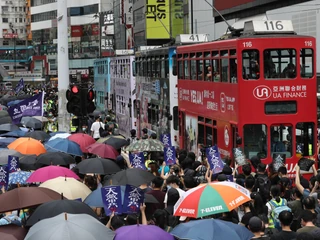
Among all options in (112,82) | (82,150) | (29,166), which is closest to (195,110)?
(82,150)

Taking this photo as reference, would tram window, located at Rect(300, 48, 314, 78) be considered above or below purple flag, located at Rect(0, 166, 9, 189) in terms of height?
above

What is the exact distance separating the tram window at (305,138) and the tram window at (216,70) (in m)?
2.17

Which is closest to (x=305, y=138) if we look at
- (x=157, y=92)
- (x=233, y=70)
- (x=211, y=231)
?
(x=233, y=70)

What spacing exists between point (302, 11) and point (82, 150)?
55.3 ft

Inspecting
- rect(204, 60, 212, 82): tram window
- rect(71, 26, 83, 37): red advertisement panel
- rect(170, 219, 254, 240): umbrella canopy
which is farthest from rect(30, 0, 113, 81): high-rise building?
rect(170, 219, 254, 240): umbrella canopy

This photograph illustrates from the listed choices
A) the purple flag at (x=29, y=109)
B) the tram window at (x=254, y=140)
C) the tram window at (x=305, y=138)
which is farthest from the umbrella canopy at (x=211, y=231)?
the purple flag at (x=29, y=109)

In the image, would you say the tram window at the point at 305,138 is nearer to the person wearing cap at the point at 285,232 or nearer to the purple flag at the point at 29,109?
the person wearing cap at the point at 285,232

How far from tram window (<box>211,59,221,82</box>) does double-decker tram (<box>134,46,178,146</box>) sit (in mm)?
4519

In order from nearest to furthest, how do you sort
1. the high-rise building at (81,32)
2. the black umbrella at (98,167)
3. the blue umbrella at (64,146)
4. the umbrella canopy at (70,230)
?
the umbrella canopy at (70,230)
the black umbrella at (98,167)
the blue umbrella at (64,146)
the high-rise building at (81,32)

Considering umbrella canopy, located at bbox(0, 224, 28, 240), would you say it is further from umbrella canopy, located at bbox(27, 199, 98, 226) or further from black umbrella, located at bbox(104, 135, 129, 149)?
black umbrella, located at bbox(104, 135, 129, 149)

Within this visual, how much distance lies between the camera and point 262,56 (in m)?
15.7

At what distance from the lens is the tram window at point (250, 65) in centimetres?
1570

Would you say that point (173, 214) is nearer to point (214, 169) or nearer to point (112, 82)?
point (214, 169)

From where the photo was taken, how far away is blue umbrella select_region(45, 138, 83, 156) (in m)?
17.0
